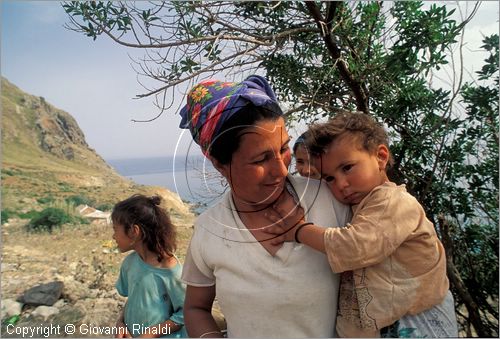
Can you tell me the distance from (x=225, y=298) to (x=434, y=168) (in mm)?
1806

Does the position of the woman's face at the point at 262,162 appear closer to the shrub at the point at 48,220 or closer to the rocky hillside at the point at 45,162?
the rocky hillside at the point at 45,162

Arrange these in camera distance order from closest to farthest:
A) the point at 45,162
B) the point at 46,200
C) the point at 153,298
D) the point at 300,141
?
1. the point at 300,141
2. the point at 153,298
3. the point at 46,200
4. the point at 45,162

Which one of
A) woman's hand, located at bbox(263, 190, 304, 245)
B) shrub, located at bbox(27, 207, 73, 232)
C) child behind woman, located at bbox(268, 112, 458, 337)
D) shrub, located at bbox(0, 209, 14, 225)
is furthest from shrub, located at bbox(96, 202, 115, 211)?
child behind woman, located at bbox(268, 112, 458, 337)

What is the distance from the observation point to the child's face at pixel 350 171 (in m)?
1.36

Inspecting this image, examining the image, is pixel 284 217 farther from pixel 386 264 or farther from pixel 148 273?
pixel 148 273

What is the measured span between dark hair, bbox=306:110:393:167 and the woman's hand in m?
0.22

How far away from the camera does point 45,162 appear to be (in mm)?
22797

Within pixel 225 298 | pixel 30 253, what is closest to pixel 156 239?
pixel 225 298

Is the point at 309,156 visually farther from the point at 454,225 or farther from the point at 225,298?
the point at 454,225

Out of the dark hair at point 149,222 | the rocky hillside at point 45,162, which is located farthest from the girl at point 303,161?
the rocky hillside at point 45,162

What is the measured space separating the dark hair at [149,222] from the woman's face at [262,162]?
1.25m

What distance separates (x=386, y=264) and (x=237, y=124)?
667 mm

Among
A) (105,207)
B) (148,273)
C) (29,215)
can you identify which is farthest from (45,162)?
(148,273)

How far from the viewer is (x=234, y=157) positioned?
1.36 m
